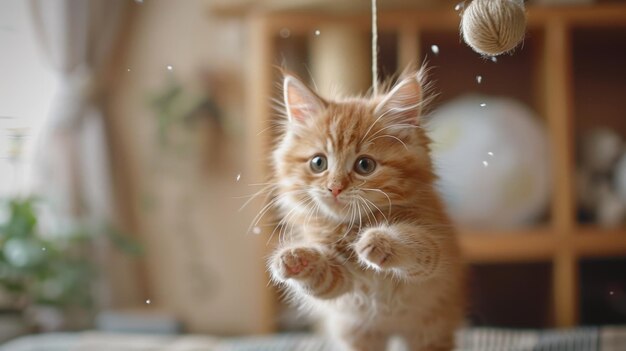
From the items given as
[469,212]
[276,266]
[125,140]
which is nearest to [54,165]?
[125,140]

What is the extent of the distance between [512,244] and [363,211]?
3.34ft

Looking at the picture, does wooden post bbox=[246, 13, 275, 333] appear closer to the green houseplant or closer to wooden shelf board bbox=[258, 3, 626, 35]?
wooden shelf board bbox=[258, 3, 626, 35]

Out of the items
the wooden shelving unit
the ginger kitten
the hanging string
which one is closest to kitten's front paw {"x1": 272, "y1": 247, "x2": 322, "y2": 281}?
the ginger kitten

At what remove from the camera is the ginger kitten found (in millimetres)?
763

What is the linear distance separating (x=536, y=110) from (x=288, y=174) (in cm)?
118

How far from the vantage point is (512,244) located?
1693 mm

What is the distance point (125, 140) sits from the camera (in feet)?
6.75

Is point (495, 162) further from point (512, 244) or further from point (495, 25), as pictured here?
point (495, 25)

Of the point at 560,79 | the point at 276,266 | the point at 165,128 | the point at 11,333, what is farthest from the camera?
the point at 165,128

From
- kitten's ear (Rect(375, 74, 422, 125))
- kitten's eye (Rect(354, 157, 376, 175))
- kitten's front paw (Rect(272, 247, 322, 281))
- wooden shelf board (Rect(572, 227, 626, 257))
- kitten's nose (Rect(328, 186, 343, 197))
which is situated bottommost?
wooden shelf board (Rect(572, 227, 626, 257))

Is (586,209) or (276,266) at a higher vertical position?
(276,266)

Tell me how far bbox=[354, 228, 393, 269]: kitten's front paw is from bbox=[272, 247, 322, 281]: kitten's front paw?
0.07 m

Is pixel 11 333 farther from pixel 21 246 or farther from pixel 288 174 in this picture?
pixel 288 174

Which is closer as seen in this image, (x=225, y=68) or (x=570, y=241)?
(x=570, y=241)
